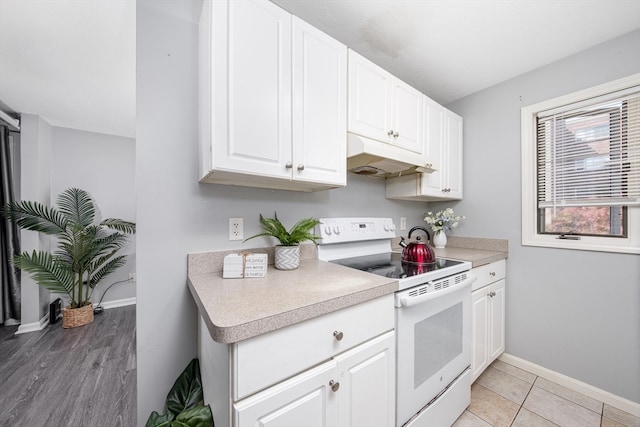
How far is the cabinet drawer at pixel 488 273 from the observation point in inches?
63.8

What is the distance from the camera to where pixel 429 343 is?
1.19 m

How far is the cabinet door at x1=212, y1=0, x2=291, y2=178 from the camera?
3.11 ft

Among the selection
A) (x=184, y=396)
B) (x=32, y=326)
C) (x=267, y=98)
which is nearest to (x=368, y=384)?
(x=184, y=396)

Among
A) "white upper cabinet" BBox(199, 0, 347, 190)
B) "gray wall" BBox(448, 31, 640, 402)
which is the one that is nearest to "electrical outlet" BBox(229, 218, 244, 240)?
"white upper cabinet" BBox(199, 0, 347, 190)

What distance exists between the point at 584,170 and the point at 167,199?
8.85 feet

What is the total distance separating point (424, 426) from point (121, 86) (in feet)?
11.2

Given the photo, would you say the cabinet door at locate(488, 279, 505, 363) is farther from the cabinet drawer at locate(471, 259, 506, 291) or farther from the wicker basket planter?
the wicker basket planter

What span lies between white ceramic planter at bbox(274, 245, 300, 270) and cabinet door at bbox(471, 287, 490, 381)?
124cm

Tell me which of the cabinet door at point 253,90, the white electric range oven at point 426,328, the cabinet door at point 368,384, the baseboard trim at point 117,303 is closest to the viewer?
the cabinet door at point 368,384

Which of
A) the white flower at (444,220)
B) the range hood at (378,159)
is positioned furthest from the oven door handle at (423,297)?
the white flower at (444,220)

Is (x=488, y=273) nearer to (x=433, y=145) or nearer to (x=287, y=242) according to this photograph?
(x=433, y=145)

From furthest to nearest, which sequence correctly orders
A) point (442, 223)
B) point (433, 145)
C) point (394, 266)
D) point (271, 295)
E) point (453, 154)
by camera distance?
point (442, 223), point (453, 154), point (433, 145), point (394, 266), point (271, 295)

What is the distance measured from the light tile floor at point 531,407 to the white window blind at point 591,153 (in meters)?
1.32

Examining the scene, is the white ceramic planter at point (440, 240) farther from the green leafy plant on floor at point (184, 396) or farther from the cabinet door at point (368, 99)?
the green leafy plant on floor at point (184, 396)
